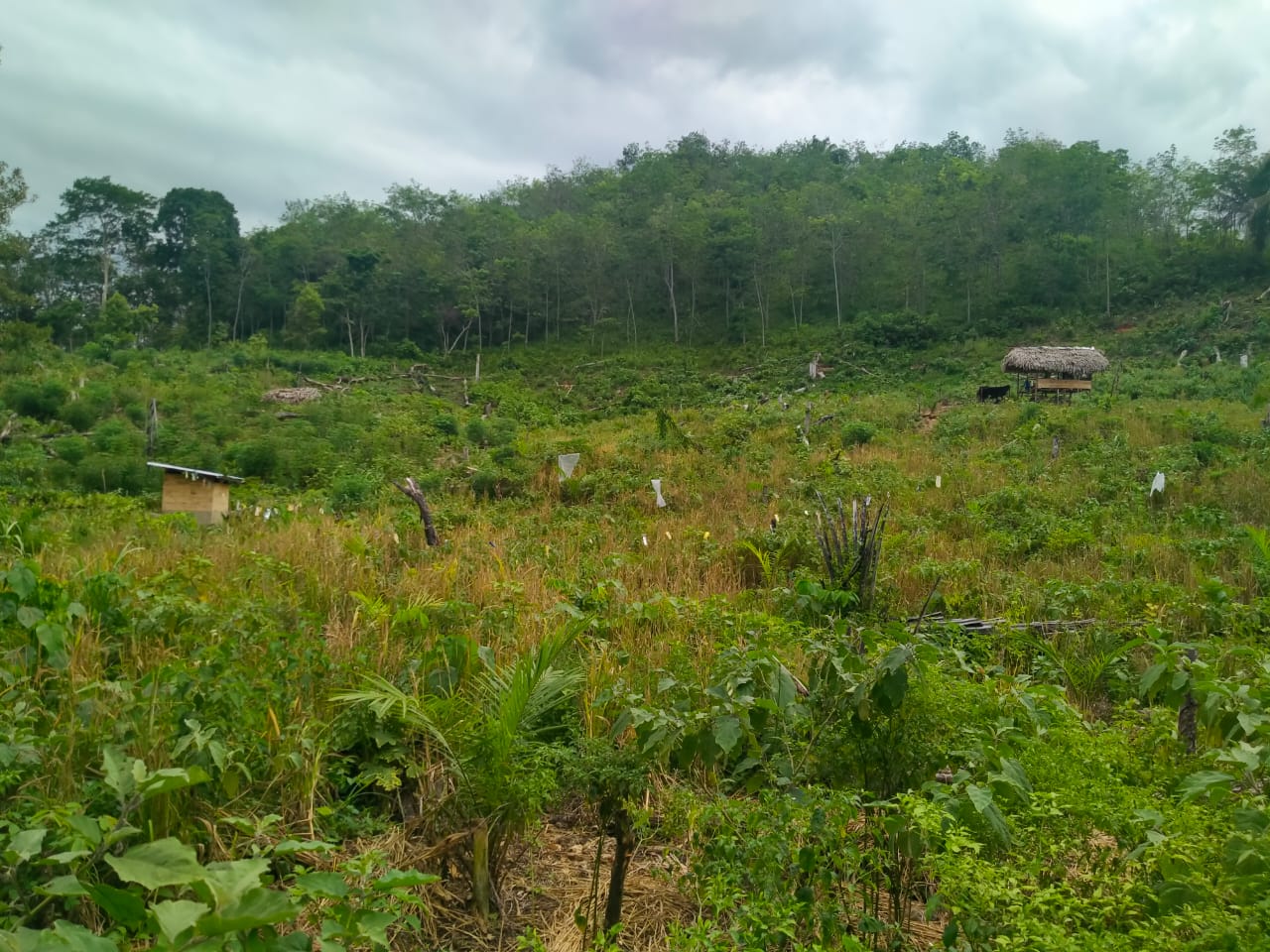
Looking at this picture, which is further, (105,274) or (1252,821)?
(105,274)

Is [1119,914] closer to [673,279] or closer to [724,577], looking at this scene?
[724,577]

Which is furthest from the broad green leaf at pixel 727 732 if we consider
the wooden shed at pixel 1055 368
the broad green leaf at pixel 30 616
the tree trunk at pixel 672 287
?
the tree trunk at pixel 672 287

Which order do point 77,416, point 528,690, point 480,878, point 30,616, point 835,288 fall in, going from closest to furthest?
point 480,878, point 30,616, point 528,690, point 77,416, point 835,288

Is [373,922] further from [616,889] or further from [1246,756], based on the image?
[1246,756]

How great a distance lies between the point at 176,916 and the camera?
1.36 metres

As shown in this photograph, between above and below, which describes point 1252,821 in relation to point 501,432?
below

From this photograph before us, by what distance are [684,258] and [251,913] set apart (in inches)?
1613

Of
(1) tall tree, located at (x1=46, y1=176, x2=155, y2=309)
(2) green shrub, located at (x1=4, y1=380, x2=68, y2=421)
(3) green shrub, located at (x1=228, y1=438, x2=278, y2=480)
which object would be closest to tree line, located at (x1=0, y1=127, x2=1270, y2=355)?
(1) tall tree, located at (x1=46, y1=176, x2=155, y2=309)

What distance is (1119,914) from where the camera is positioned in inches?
75.0

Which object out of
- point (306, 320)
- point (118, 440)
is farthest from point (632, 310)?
point (118, 440)

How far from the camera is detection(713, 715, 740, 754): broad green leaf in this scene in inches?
88.4

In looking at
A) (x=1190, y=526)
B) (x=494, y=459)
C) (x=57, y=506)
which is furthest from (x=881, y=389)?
(x=57, y=506)

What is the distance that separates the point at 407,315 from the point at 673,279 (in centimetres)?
1454

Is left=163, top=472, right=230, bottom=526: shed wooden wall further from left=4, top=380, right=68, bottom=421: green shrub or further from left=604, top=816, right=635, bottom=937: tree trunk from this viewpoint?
left=4, top=380, right=68, bottom=421: green shrub
